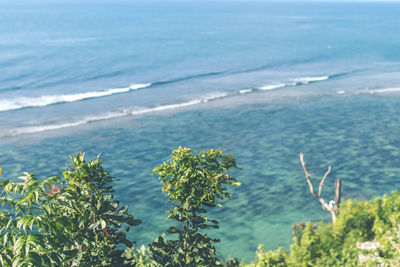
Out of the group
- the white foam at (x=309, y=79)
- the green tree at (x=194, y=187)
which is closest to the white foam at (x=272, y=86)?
the white foam at (x=309, y=79)

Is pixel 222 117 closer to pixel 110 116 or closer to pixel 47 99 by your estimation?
pixel 110 116

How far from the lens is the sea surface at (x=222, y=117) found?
26719mm

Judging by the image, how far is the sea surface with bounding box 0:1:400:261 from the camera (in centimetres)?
2672

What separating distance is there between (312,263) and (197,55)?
68.6m

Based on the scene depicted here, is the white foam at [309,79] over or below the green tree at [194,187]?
over

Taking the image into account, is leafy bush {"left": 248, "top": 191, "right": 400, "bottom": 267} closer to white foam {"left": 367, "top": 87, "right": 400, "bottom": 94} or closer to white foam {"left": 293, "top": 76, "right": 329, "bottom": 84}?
white foam {"left": 367, "top": 87, "right": 400, "bottom": 94}

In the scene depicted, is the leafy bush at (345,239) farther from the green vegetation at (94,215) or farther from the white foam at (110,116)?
the white foam at (110,116)

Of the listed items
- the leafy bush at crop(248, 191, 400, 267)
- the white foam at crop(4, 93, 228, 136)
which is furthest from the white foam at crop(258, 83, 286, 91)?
the leafy bush at crop(248, 191, 400, 267)

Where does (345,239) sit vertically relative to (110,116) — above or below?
below

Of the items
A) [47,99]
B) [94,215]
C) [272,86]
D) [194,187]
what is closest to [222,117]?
[272,86]

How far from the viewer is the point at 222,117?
4450 centimetres

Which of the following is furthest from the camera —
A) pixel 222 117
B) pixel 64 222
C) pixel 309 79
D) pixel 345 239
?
pixel 309 79

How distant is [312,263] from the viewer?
15875 millimetres

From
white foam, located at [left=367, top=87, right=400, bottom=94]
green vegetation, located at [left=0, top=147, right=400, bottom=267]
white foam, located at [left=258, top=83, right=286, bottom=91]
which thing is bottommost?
green vegetation, located at [left=0, top=147, right=400, bottom=267]
